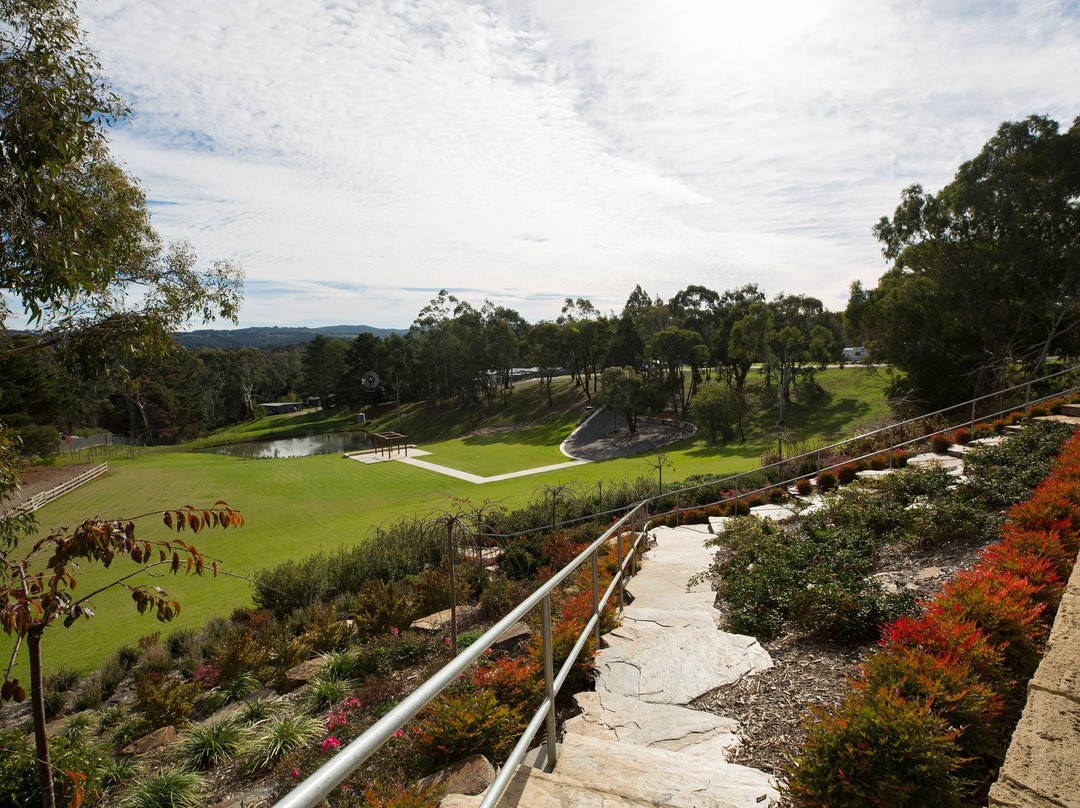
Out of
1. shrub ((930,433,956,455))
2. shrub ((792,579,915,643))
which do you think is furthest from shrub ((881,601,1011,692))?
shrub ((930,433,956,455))

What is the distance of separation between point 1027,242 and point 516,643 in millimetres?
21910

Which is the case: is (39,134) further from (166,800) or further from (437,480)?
(437,480)

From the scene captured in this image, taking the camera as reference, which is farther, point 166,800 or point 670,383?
point 670,383

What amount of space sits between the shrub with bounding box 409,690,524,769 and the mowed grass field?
9.99 m

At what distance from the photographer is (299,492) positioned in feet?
79.5

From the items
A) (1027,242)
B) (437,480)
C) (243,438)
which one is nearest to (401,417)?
(243,438)

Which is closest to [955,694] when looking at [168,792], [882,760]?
[882,760]

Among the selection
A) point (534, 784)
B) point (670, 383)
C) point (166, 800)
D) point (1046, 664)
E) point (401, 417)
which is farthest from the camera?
point (401, 417)

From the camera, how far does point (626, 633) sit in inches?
186

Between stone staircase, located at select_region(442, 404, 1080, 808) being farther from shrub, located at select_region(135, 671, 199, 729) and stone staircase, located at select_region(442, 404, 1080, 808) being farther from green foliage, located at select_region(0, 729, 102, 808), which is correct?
shrub, located at select_region(135, 671, 199, 729)

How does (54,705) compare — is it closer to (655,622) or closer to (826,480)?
(655,622)

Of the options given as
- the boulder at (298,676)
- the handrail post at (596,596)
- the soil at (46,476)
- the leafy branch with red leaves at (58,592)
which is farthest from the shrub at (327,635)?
the soil at (46,476)

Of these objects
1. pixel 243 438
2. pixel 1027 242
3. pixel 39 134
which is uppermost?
pixel 1027 242

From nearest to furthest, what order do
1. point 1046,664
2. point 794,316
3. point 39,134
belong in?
point 1046,664, point 39,134, point 794,316
